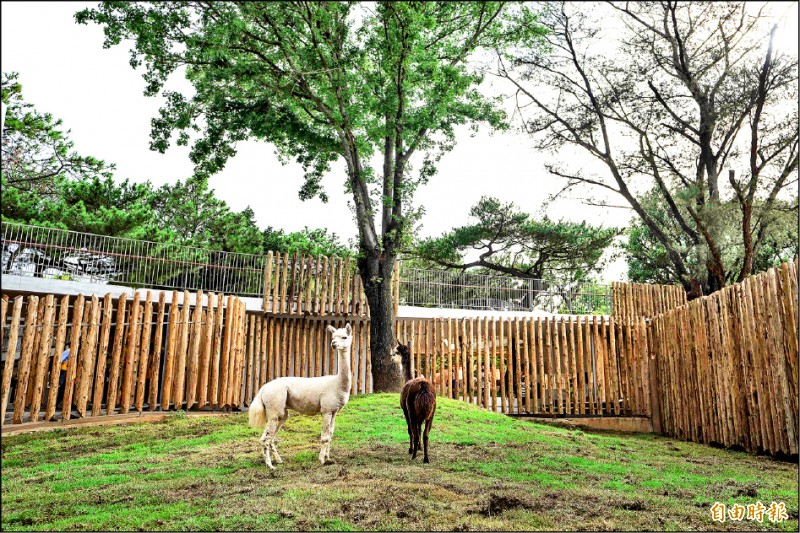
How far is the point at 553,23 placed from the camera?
1299cm

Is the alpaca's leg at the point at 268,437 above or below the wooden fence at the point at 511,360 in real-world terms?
below

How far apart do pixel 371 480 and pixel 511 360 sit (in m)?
8.20

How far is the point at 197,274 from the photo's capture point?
20.2 metres

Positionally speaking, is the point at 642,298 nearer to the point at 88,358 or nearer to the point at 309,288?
the point at 309,288

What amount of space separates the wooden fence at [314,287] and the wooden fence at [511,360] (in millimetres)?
521

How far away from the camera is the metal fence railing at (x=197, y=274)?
17.2 m

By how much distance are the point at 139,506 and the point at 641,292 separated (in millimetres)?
16753

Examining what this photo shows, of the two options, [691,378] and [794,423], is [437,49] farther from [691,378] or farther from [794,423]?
[794,423]

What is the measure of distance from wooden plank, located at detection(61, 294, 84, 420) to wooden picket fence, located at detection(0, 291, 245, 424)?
0.01 meters

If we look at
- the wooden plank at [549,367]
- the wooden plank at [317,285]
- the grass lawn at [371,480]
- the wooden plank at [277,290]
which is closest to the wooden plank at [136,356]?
the grass lawn at [371,480]

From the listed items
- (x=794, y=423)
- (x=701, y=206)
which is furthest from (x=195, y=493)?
(x=701, y=206)

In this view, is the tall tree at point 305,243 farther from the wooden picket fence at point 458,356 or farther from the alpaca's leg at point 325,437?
the alpaca's leg at point 325,437

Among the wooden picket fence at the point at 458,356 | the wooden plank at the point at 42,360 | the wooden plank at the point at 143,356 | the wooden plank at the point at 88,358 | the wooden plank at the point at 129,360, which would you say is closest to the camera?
the wooden picket fence at the point at 458,356

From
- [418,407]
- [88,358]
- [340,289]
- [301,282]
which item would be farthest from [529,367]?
[88,358]
